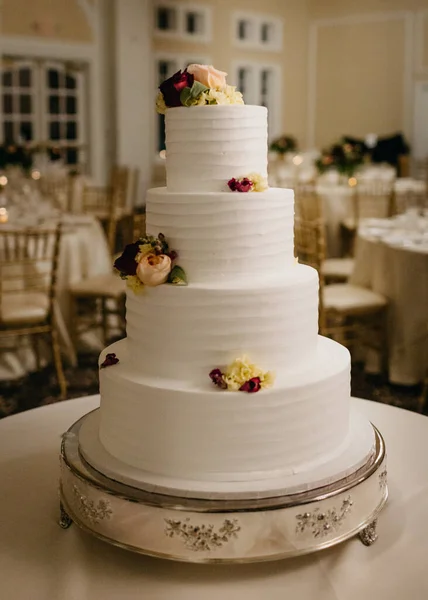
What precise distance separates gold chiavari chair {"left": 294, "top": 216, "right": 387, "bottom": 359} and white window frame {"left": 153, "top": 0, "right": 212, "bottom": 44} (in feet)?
24.2

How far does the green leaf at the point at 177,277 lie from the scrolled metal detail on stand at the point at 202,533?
0.52 m

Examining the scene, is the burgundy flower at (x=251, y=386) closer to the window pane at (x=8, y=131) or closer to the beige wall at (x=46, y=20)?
the beige wall at (x=46, y=20)

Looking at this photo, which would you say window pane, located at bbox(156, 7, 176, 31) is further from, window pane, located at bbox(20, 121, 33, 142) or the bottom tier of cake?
the bottom tier of cake

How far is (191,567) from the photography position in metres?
1.66

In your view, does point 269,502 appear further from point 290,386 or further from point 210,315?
point 210,315

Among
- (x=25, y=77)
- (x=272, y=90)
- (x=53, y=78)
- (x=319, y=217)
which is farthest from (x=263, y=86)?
(x=319, y=217)

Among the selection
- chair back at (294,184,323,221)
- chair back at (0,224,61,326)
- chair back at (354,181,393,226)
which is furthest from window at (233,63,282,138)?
chair back at (0,224,61,326)

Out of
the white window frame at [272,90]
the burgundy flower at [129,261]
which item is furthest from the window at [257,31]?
the burgundy flower at [129,261]

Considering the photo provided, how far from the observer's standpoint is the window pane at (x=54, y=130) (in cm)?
1070

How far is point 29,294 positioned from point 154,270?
319 cm

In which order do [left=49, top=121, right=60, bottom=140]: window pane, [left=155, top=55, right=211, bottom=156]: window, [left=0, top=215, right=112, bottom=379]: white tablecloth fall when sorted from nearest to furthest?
[left=0, top=215, right=112, bottom=379]: white tablecloth, [left=49, top=121, right=60, bottom=140]: window pane, [left=155, top=55, right=211, bottom=156]: window

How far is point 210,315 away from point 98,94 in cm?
Result: 953

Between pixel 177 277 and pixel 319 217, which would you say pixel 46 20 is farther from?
pixel 177 277

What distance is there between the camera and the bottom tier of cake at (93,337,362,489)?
1678mm
